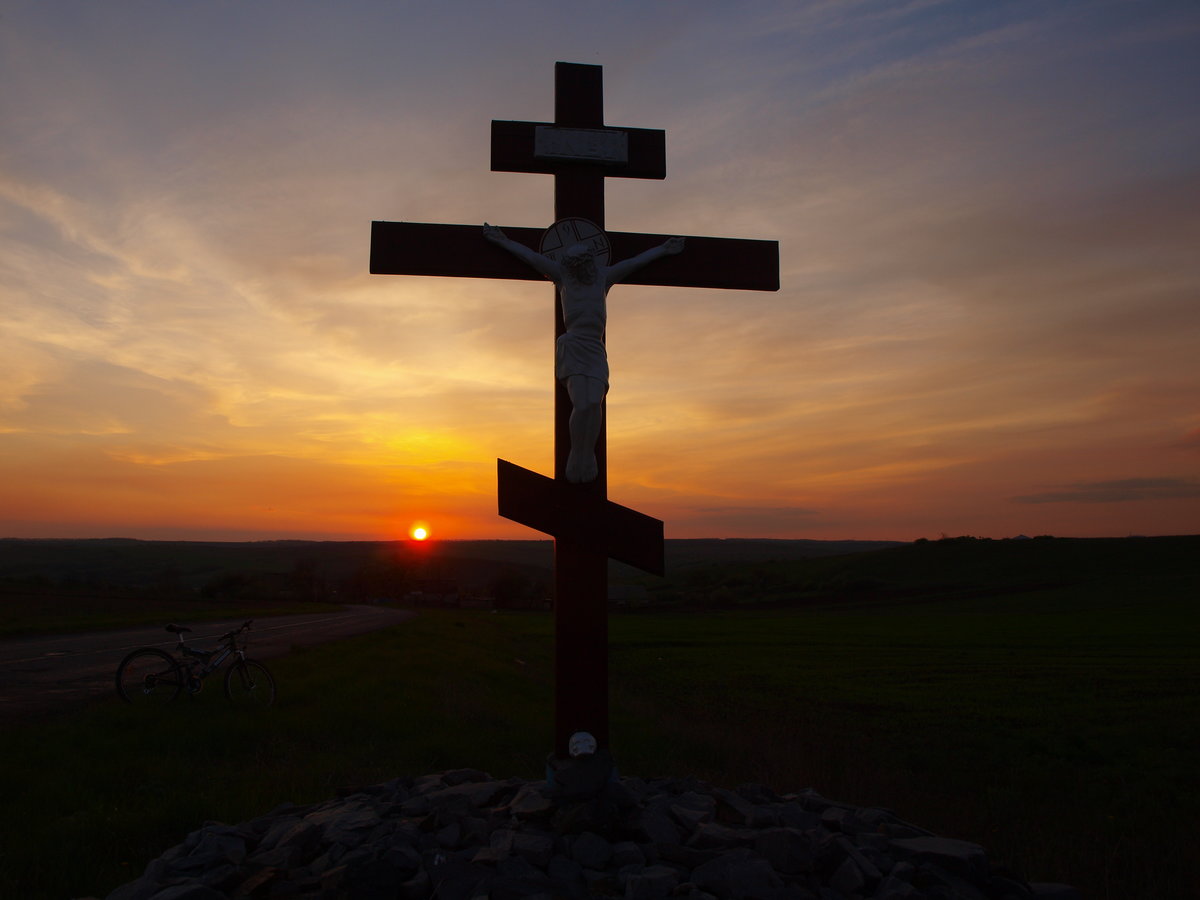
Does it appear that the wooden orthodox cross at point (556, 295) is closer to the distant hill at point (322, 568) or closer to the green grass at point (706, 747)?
the green grass at point (706, 747)

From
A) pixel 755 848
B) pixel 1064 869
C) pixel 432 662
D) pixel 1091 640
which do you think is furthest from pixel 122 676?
pixel 1091 640

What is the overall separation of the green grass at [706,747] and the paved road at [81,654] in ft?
4.29

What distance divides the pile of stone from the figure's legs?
1.70 meters

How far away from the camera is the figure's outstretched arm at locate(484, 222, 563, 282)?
5.06m

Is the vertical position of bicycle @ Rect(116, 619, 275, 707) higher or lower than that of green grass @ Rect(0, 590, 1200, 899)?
higher

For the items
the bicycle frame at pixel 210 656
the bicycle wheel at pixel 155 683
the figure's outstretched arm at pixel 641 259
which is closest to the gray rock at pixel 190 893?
the figure's outstretched arm at pixel 641 259

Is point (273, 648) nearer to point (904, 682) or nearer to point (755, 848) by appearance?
point (904, 682)

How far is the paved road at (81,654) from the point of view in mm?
11445

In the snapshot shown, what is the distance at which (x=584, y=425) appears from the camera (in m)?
4.64

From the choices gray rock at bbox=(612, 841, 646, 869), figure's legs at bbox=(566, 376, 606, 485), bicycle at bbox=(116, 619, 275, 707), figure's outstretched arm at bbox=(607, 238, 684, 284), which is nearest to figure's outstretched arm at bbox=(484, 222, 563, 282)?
figure's outstretched arm at bbox=(607, 238, 684, 284)

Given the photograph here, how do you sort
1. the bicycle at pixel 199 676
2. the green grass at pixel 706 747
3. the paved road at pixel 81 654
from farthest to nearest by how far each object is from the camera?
the paved road at pixel 81 654 < the bicycle at pixel 199 676 < the green grass at pixel 706 747

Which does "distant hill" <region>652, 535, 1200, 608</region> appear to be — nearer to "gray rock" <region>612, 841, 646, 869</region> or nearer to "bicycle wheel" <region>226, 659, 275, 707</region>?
"bicycle wheel" <region>226, 659, 275, 707</region>

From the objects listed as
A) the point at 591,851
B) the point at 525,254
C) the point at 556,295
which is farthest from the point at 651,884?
the point at 525,254

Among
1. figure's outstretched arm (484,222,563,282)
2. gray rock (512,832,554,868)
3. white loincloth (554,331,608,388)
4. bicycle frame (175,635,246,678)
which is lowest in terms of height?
gray rock (512,832,554,868)
